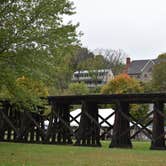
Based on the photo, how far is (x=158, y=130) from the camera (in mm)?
25719

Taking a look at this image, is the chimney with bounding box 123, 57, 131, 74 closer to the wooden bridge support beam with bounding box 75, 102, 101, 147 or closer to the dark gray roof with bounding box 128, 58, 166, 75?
the dark gray roof with bounding box 128, 58, 166, 75

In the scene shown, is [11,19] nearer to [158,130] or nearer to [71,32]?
[71,32]

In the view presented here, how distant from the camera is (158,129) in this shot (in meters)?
25.7

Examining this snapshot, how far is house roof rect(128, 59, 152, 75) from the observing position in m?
113

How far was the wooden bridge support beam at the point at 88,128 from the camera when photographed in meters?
27.8

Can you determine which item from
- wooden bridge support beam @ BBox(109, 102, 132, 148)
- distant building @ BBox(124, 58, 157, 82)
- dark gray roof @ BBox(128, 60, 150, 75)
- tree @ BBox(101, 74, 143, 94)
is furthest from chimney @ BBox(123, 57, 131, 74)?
wooden bridge support beam @ BBox(109, 102, 132, 148)

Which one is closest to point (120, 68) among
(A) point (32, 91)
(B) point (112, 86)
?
(B) point (112, 86)

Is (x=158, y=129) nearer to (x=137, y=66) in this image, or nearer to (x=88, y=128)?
(x=88, y=128)

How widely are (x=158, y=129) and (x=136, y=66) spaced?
91051 millimetres

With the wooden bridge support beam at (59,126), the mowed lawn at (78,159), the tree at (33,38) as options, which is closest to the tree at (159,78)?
the wooden bridge support beam at (59,126)

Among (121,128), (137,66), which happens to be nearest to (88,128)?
(121,128)

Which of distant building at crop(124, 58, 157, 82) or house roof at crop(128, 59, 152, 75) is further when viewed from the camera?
house roof at crop(128, 59, 152, 75)

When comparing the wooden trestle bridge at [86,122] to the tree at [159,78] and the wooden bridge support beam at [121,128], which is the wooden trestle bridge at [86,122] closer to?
the wooden bridge support beam at [121,128]

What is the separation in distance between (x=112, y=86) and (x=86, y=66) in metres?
32.6
